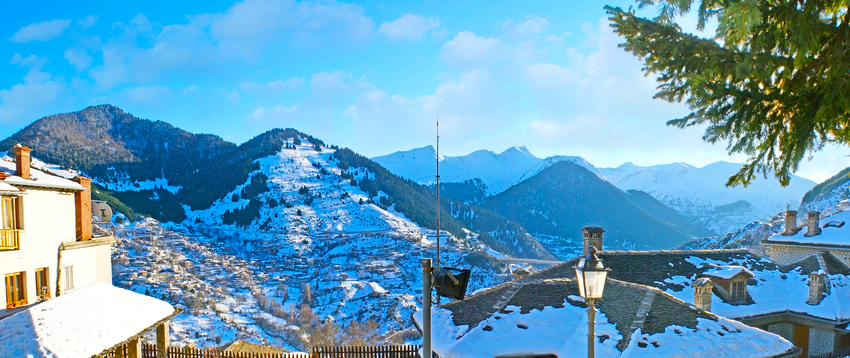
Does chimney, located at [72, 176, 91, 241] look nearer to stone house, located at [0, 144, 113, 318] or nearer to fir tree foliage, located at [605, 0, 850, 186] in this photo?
stone house, located at [0, 144, 113, 318]

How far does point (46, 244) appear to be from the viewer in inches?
645

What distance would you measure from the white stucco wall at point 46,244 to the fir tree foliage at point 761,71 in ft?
63.4

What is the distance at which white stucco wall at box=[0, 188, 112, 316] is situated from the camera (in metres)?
15.2

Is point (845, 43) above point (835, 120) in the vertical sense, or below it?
above

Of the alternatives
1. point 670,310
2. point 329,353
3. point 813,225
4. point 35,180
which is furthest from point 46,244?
point 813,225

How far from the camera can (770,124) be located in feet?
20.3

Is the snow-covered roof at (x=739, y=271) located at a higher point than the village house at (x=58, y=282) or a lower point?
lower

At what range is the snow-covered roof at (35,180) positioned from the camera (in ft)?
49.6

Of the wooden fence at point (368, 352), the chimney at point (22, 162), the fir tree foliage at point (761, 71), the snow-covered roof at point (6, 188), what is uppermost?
the fir tree foliage at point (761, 71)

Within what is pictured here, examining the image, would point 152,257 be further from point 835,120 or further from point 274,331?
point 835,120

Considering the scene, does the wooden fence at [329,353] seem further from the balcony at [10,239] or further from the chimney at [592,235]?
the chimney at [592,235]

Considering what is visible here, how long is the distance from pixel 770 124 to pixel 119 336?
15007 mm

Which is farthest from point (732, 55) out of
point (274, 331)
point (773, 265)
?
point (274, 331)

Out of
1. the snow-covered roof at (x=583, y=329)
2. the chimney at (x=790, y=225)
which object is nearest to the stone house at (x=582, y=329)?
the snow-covered roof at (x=583, y=329)
